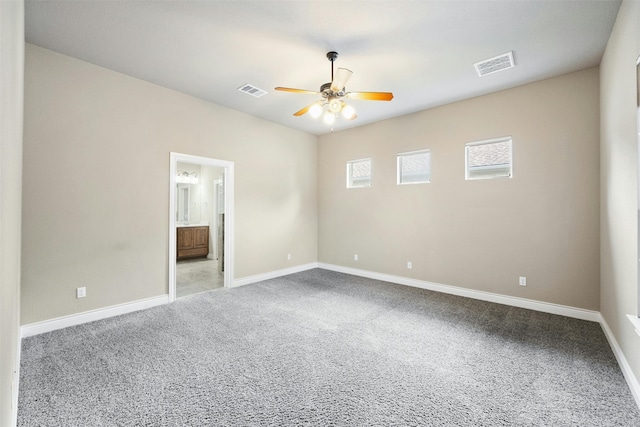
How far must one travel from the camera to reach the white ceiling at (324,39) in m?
2.44

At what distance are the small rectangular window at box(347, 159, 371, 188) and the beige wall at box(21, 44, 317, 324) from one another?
2.30 metres

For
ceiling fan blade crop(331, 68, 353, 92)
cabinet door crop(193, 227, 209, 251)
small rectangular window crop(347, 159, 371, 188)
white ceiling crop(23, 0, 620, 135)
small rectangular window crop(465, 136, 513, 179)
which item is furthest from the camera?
cabinet door crop(193, 227, 209, 251)

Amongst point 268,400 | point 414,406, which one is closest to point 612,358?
point 414,406

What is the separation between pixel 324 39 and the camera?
2.85 m

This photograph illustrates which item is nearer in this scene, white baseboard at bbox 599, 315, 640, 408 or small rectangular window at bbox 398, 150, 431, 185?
white baseboard at bbox 599, 315, 640, 408

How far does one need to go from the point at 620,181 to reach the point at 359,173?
3917mm

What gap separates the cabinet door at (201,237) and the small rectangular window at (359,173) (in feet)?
13.5

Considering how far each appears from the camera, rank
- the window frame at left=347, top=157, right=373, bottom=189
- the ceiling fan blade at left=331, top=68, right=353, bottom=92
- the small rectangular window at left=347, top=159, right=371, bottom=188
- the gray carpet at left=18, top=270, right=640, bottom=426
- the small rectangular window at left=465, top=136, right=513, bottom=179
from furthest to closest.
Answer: the small rectangular window at left=347, top=159, right=371, bottom=188, the window frame at left=347, top=157, right=373, bottom=189, the small rectangular window at left=465, top=136, right=513, bottom=179, the ceiling fan blade at left=331, top=68, right=353, bottom=92, the gray carpet at left=18, top=270, right=640, bottom=426

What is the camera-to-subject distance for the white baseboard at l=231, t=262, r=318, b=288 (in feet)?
16.3

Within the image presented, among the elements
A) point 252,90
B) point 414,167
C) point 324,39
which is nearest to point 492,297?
point 414,167

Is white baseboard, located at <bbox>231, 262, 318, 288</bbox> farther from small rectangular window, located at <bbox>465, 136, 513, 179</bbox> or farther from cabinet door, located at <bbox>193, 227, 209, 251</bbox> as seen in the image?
small rectangular window, located at <bbox>465, 136, 513, 179</bbox>

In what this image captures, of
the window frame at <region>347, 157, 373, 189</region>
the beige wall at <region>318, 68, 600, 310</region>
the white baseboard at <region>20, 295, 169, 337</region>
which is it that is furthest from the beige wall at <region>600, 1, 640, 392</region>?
the white baseboard at <region>20, 295, 169, 337</region>

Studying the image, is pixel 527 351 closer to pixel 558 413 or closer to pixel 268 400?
pixel 558 413

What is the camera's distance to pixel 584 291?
136 inches
